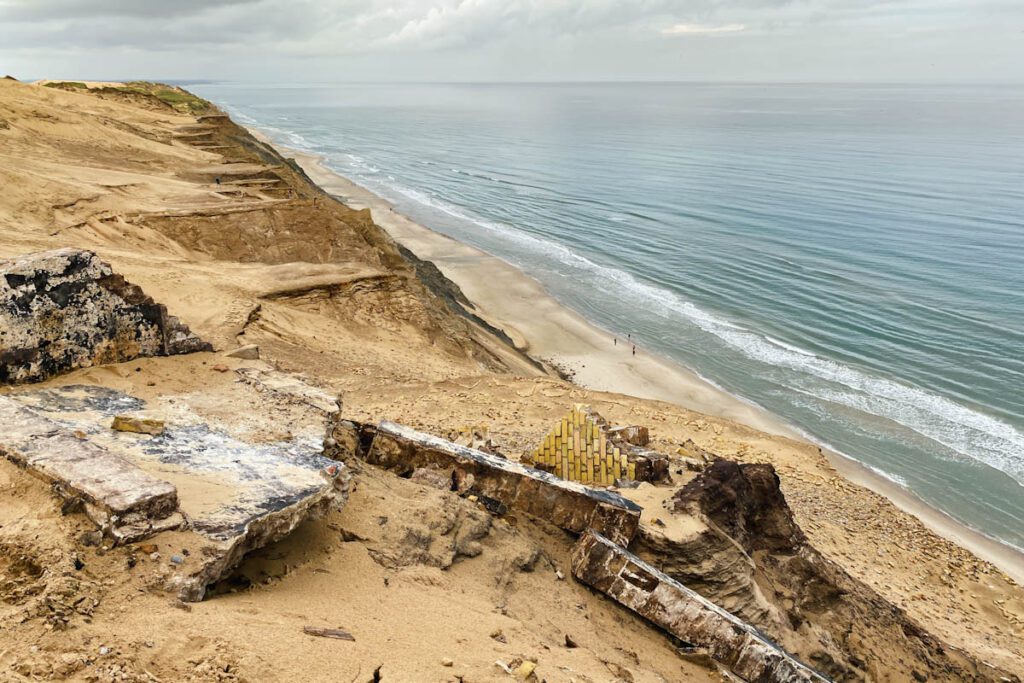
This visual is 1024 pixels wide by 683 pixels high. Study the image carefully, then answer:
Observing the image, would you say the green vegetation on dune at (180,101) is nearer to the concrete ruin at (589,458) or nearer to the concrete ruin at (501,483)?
the concrete ruin at (589,458)

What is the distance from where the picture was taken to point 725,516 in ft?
26.7

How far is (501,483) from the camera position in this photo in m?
7.43

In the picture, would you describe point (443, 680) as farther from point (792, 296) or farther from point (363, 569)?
point (792, 296)

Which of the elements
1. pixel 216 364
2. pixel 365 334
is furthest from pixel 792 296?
pixel 216 364

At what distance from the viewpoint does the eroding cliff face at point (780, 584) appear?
727cm

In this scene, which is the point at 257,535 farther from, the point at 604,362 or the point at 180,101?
the point at 180,101

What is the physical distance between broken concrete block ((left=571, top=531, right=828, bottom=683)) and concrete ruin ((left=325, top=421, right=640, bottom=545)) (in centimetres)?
38

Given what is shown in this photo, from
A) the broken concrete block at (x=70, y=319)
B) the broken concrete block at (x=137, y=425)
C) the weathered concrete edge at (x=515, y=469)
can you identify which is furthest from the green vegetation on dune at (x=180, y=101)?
the broken concrete block at (x=137, y=425)

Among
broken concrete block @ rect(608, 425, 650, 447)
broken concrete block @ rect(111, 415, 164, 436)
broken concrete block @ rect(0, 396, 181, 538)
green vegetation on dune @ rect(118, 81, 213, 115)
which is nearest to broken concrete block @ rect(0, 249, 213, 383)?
broken concrete block @ rect(111, 415, 164, 436)

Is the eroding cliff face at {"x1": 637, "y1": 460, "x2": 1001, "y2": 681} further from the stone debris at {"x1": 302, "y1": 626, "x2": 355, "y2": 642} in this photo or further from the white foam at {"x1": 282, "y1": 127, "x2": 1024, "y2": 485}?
the white foam at {"x1": 282, "y1": 127, "x2": 1024, "y2": 485}

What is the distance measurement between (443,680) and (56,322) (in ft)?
18.3

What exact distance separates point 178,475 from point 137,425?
104 cm

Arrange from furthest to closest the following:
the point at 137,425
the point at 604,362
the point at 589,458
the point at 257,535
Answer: the point at 604,362 → the point at 589,458 → the point at 137,425 → the point at 257,535

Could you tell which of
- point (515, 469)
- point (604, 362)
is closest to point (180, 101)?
point (604, 362)
